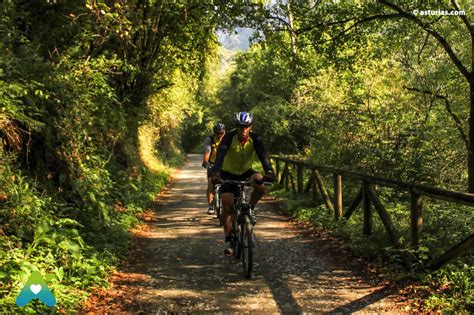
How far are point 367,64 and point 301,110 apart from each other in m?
8.12

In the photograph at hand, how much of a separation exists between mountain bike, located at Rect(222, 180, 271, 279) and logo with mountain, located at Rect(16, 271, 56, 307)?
8.44 ft

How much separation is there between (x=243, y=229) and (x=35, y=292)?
289cm

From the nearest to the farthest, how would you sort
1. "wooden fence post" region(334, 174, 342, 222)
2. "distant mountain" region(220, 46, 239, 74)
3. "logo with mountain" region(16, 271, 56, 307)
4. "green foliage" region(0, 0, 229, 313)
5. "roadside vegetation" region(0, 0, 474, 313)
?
1. "logo with mountain" region(16, 271, 56, 307)
2. "green foliage" region(0, 0, 229, 313)
3. "roadside vegetation" region(0, 0, 474, 313)
4. "wooden fence post" region(334, 174, 342, 222)
5. "distant mountain" region(220, 46, 239, 74)

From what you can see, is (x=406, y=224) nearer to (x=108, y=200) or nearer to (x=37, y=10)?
(x=108, y=200)

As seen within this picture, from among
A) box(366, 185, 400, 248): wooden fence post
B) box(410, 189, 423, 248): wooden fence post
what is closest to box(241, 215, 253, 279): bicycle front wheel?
box(366, 185, 400, 248): wooden fence post

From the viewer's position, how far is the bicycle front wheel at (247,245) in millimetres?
5723

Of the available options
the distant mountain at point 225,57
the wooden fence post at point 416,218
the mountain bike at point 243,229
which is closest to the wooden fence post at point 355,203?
the wooden fence post at point 416,218

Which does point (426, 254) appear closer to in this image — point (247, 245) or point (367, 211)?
point (367, 211)

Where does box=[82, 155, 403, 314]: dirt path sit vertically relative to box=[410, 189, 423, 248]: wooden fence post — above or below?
below

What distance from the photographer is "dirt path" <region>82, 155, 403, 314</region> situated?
16.0 ft

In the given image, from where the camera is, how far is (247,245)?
588cm

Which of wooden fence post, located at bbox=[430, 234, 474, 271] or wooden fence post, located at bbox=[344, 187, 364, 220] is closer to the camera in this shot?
wooden fence post, located at bbox=[430, 234, 474, 271]

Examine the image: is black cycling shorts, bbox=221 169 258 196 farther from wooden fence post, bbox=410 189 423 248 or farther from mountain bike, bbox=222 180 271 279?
wooden fence post, bbox=410 189 423 248

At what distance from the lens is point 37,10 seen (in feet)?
25.1
